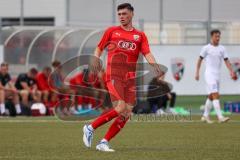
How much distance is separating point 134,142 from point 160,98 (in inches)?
499

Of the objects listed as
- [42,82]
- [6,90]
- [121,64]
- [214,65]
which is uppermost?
[121,64]

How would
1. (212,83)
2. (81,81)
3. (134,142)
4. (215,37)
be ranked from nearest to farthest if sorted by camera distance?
(134,142) < (215,37) < (212,83) < (81,81)

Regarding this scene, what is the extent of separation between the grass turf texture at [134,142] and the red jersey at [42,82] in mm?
6577

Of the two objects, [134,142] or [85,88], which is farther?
[85,88]

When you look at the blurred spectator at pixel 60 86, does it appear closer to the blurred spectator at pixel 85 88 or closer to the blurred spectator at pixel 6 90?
the blurred spectator at pixel 85 88

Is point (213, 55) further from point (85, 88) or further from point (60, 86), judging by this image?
point (60, 86)

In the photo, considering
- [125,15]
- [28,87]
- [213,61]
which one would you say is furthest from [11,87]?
[125,15]

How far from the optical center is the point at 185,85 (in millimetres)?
28734

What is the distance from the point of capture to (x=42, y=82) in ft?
85.6

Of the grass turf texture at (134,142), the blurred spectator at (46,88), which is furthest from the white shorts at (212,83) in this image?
the blurred spectator at (46,88)

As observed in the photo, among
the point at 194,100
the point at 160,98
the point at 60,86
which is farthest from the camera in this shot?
the point at 194,100

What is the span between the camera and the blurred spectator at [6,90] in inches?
987

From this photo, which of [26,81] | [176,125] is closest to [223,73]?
[26,81]

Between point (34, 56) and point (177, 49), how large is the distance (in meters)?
4.80
